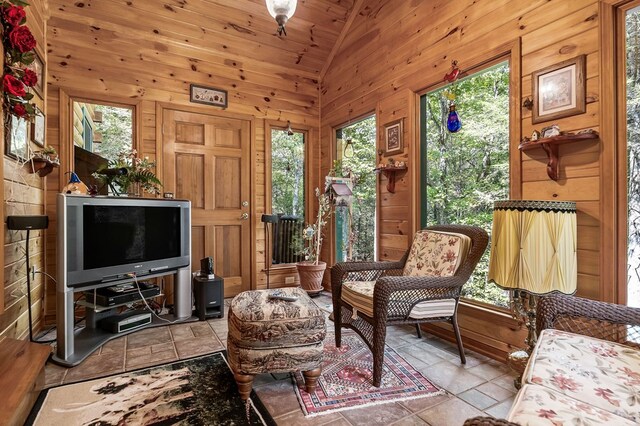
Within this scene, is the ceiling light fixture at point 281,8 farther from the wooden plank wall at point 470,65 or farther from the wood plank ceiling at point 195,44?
the wood plank ceiling at point 195,44

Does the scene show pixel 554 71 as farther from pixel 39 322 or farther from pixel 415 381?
pixel 39 322

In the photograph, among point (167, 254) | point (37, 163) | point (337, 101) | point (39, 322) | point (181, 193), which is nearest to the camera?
point (37, 163)

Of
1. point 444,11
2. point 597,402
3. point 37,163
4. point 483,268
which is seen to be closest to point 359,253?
point 483,268

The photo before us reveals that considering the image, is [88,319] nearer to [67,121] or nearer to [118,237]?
[118,237]

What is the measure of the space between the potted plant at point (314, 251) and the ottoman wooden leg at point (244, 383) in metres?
2.12

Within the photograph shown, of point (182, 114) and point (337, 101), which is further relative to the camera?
point (337, 101)

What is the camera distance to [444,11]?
262 cm

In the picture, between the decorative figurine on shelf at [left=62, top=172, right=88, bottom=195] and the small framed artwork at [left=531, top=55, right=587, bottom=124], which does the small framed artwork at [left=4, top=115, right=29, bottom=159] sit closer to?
the decorative figurine on shelf at [left=62, top=172, right=88, bottom=195]

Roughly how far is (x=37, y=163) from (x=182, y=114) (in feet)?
4.98

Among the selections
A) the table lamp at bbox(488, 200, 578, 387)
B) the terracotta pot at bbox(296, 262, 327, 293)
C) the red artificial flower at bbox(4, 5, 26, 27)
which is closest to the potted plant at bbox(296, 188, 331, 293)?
the terracotta pot at bbox(296, 262, 327, 293)

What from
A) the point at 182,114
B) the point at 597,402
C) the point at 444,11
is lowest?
the point at 597,402

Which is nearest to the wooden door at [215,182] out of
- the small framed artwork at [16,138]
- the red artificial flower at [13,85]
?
the small framed artwork at [16,138]

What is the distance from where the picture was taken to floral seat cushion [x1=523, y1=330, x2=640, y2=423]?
3.26ft

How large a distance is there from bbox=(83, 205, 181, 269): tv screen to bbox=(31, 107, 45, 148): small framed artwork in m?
0.75
